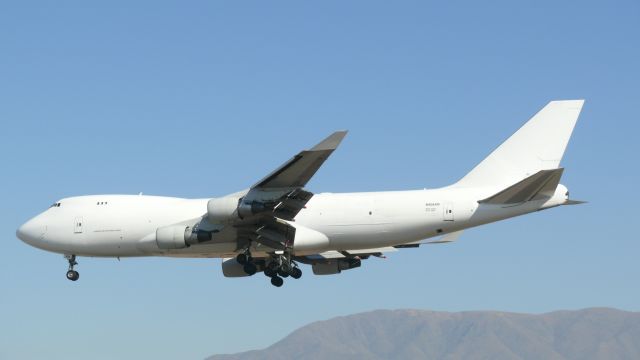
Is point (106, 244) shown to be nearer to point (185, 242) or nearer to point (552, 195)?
point (185, 242)

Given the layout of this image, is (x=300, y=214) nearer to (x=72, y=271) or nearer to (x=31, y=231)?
(x=72, y=271)

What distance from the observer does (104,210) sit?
41625mm

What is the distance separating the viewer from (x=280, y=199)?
3684cm

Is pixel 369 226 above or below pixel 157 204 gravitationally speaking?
below

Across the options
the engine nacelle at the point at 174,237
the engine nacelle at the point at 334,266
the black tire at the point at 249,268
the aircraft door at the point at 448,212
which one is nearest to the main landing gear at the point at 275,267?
the black tire at the point at 249,268

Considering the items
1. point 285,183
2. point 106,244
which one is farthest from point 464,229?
point 106,244

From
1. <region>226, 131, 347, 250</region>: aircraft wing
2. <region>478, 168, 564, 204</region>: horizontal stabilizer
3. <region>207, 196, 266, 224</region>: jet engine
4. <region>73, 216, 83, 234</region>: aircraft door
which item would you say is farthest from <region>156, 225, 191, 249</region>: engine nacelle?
<region>478, 168, 564, 204</region>: horizontal stabilizer

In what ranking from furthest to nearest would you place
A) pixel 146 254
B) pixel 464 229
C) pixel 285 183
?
pixel 146 254 < pixel 464 229 < pixel 285 183

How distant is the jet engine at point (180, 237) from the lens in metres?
38.8

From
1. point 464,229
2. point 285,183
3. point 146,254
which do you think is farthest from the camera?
point 146,254

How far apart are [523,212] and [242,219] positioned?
10.4 m

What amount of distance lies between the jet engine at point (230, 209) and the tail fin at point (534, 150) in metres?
8.92

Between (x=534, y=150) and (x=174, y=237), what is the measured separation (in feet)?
48.3

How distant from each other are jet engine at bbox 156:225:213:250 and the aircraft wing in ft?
4.53
